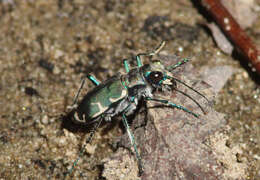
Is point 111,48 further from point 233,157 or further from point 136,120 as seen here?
point 233,157

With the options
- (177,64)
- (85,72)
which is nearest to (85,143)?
(85,72)

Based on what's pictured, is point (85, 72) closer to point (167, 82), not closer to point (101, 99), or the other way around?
point (101, 99)

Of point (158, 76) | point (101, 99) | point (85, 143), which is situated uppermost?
point (158, 76)

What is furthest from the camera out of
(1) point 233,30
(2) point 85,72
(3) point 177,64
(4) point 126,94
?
(2) point 85,72

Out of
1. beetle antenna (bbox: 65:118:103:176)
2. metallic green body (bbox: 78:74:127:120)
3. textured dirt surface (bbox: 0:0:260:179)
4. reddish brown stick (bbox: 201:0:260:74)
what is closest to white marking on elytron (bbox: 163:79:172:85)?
textured dirt surface (bbox: 0:0:260:179)

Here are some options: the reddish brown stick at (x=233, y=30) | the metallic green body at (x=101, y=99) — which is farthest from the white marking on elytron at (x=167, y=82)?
the reddish brown stick at (x=233, y=30)

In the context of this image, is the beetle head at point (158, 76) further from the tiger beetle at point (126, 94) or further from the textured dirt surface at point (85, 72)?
the textured dirt surface at point (85, 72)
